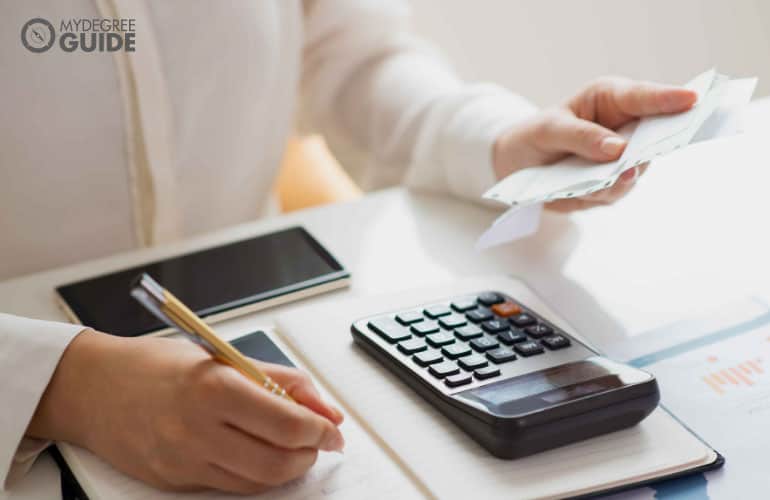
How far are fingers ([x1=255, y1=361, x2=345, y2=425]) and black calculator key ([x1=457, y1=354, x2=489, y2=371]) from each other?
0.08 metres

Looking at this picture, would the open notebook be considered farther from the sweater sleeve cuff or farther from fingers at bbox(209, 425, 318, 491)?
the sweater sleeve cuff

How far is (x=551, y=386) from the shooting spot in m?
0.48

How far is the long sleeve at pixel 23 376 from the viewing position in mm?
484

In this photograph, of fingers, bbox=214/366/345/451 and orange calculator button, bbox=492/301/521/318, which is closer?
fingers, bbox=214/366/345/451

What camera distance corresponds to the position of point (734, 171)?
2.65 feet

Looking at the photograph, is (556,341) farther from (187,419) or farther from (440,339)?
(187,419)

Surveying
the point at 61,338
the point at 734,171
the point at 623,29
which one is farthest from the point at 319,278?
the point at 623,29

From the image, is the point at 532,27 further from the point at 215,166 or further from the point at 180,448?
the point at 180,448

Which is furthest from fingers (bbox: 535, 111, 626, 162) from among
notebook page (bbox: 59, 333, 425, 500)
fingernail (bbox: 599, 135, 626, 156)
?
notebook page (bbox: 59, 333, 425, 500)

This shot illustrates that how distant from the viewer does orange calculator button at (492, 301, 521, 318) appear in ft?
1.82

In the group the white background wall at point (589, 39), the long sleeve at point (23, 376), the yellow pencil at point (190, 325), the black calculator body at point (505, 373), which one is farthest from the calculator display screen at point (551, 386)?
the white background wall at point (589, 39)

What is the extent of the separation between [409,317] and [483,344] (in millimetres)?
53

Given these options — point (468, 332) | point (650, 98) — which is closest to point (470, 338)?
point (468, 332)

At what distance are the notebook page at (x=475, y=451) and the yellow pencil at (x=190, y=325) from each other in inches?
2.5
